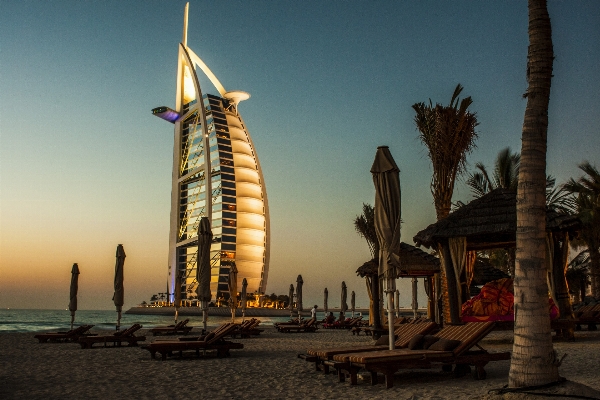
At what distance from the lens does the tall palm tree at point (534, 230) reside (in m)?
4.88

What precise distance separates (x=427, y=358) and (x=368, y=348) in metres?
1.33

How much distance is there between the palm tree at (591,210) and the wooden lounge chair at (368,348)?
16696 mm

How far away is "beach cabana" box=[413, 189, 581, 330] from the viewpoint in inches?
484

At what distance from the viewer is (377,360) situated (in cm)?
653

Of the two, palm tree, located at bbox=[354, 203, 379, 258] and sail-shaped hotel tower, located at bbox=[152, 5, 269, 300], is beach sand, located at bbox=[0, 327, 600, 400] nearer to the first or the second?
palm tree, located at bbox=[354, 203, 379, 258]

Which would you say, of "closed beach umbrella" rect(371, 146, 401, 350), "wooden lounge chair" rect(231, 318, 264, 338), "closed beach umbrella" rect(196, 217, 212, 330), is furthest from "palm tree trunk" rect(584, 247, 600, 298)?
"closed beach umbrella" rect(371, 146, 401, 350)

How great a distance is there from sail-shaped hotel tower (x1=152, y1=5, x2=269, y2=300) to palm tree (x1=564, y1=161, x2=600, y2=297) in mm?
59710

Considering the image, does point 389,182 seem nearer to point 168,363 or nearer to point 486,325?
point 486,325

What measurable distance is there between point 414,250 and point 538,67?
12.0 metres

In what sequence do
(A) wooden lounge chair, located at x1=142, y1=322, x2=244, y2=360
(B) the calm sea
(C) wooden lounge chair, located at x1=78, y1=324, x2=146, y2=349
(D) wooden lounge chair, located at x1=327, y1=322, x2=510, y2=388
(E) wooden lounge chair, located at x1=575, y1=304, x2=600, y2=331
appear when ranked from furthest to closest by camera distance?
1. (B) the calm sea
2. (E) wooden lounge chair, located at x1=575, y1=304, x2=600, y2=331
3. (C) wooden lounge chair, located at x1=78, y1=324, x2=146, y2=349
4. (A) wooden lounge chair, located at x1=142, y1=322, x2=244, y2=360
5. (D) wooden lounge chair, located at x1=327, y1=322, x2=510, y2=388

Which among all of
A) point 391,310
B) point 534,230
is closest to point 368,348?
point 391,310

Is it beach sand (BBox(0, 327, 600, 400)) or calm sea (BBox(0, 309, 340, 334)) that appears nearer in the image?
beach sand (BBox(0, 327, 600, 400))

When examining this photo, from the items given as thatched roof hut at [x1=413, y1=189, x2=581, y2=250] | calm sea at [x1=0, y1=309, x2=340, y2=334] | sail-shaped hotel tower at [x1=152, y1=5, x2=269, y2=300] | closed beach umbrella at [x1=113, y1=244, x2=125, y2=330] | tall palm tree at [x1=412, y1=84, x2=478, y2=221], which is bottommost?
calm sea at [x1=0, y1=309, x2=340, y2=334]

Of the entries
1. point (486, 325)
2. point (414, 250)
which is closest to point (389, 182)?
point (486, 325)
